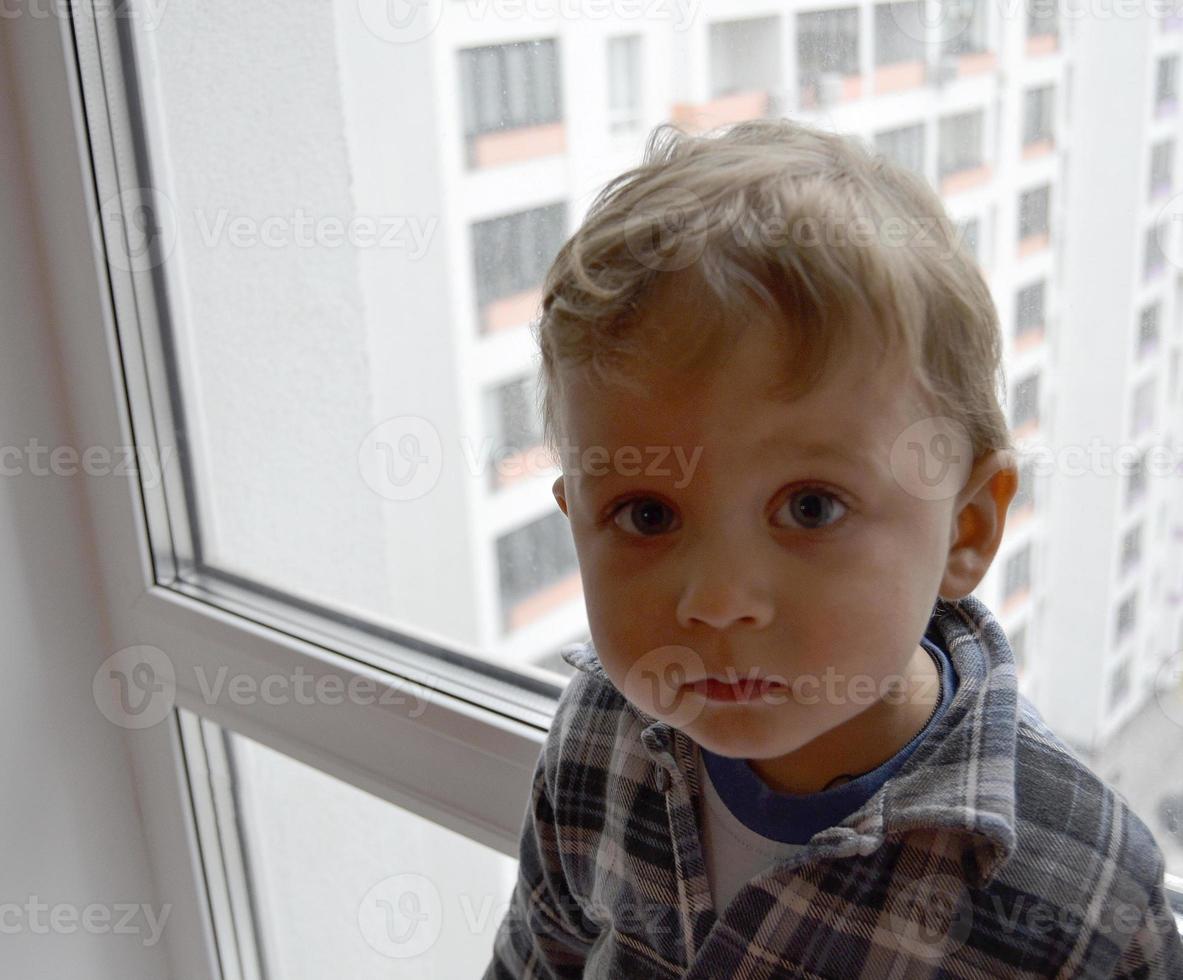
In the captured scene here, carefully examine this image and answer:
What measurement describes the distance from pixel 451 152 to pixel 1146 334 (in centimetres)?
68

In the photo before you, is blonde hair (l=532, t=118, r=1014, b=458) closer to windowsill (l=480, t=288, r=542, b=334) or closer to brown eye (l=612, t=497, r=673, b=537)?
brown eye (l=612, t=497, r=673, b=537)

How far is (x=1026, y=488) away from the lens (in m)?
0.87

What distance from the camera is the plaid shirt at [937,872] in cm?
63

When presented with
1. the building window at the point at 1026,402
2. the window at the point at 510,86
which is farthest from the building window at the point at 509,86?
the building window at the point at 1026,402

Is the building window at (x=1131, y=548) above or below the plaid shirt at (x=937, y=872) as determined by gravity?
above

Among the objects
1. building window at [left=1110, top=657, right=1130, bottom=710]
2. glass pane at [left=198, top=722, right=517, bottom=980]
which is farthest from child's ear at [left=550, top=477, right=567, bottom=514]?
glass pane at [left=198, top=722, right=517, bottom=980]

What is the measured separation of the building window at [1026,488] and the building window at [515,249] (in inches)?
19.1

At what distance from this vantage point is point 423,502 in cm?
138

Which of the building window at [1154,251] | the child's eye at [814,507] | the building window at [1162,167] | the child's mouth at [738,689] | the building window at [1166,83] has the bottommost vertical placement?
the child's mouth at [738,689]

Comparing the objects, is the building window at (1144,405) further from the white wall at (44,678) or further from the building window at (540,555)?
the white wall at (44,678)

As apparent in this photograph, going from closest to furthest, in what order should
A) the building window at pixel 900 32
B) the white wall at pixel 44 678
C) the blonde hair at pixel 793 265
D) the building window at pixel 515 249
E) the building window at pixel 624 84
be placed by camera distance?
the blonde hair at pixel 793 265 → the building window at pixel 900 32 → the building window at pixel 624 84 → the building window at pixel 515 249 → the white wall at pixel 44 678

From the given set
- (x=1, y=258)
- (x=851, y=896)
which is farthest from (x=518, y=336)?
(x=851, y=896)

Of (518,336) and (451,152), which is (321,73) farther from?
(518,336)

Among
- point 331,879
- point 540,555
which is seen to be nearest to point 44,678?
point 331,879
